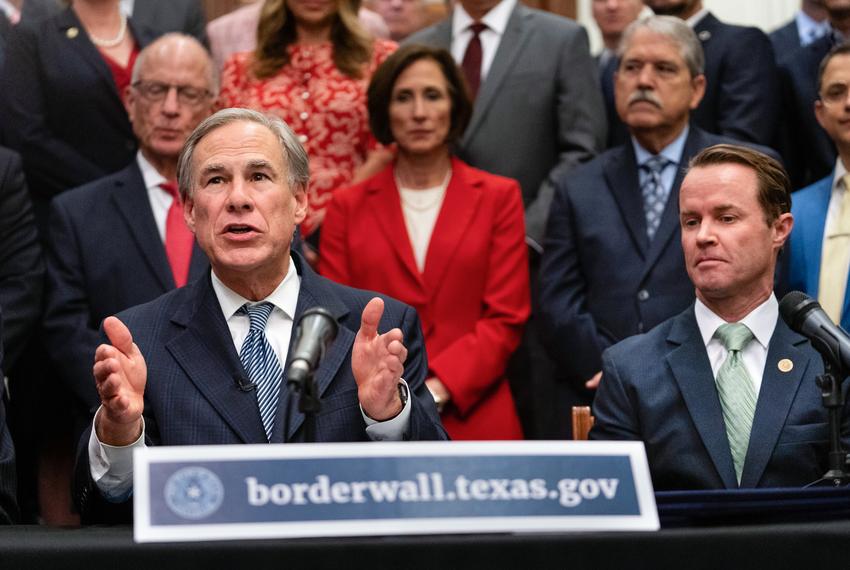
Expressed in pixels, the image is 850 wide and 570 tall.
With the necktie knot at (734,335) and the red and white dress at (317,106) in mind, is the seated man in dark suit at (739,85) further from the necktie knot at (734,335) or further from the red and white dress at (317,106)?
the necktie knot at (734,335)

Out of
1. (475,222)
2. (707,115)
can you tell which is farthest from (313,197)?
(707,115)

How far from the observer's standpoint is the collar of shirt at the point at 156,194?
4695mm

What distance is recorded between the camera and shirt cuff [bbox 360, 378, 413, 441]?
9.57 ft

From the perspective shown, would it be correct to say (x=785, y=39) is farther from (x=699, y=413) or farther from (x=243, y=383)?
(x=243, y=383)

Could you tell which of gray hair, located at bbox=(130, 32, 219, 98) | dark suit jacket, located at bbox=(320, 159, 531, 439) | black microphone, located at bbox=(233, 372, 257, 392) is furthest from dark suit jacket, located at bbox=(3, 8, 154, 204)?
black microphone, located at bbox=(233, 372, 257, 392)

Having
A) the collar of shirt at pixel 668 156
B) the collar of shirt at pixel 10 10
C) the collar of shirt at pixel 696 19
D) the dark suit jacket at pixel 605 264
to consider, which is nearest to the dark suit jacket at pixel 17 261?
the collar of shirt at pixel 10 10

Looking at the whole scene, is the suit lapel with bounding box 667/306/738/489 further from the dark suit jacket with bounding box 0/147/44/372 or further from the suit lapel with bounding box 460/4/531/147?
the dark suit jacket with bounding box 0/147/44/372

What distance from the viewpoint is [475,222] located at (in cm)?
475

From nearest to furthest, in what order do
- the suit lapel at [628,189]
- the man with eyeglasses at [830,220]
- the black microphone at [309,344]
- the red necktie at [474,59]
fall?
the black microphone at [309,344]
the man with eyeglasses at [830,220]
the suit lapel at [628,189]
the red necktie at [474,59]

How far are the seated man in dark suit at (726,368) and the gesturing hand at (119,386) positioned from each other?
1.26 metres

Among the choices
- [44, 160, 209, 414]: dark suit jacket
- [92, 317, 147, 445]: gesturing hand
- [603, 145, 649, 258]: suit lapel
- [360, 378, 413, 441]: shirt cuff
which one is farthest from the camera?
[603, 145, 649, 258]: suit lapel

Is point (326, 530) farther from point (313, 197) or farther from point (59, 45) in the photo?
point (59, 45)

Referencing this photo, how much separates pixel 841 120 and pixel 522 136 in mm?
1192

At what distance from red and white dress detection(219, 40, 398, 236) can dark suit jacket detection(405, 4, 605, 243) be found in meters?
0.43
